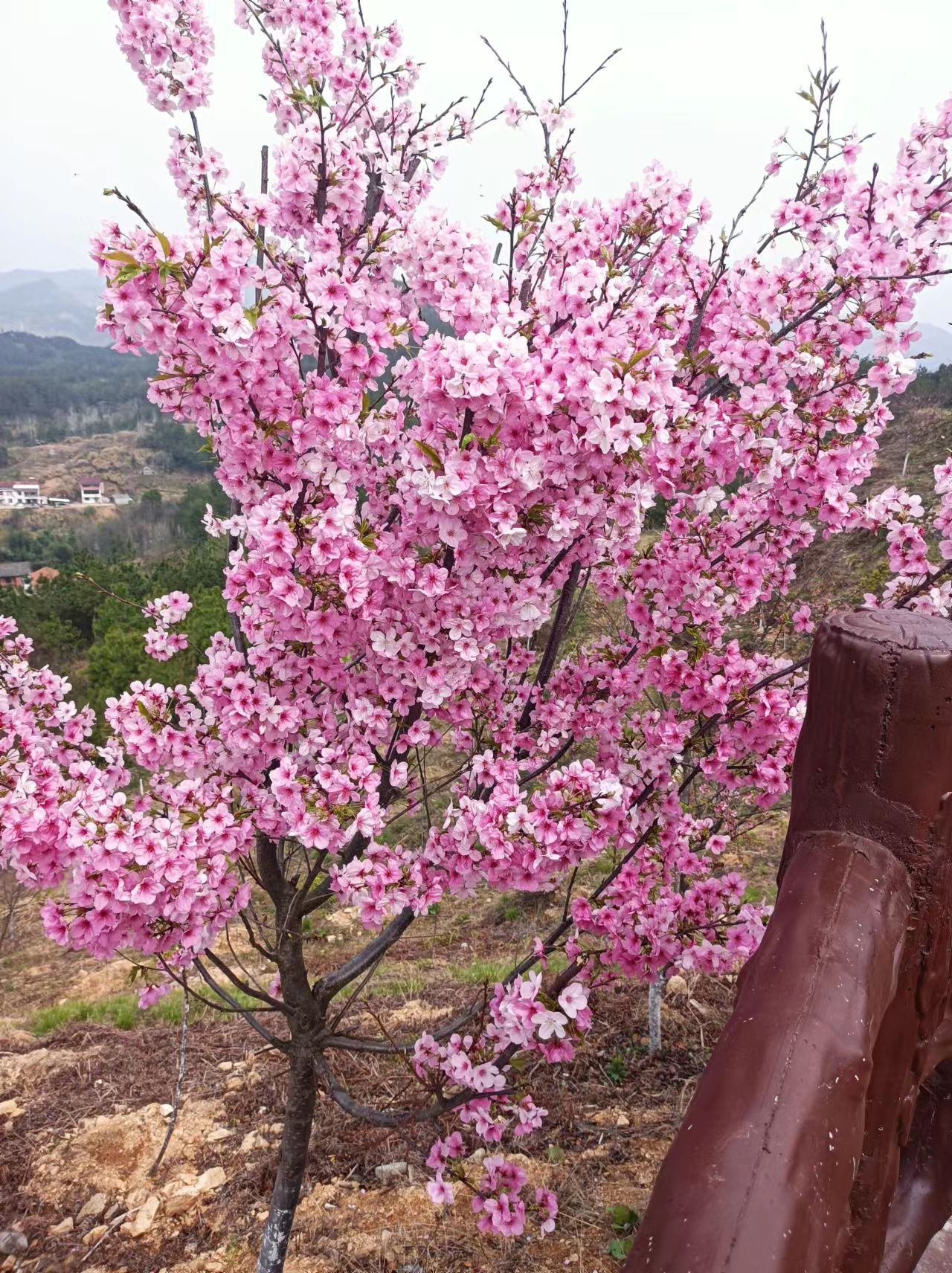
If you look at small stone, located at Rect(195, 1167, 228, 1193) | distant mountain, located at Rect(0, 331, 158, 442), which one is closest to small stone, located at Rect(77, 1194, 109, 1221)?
small stone, located at Rect(195, 1167, 228, 1193)

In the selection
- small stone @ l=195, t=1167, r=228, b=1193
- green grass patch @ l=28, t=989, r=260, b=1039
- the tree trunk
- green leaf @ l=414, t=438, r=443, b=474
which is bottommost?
green grass patch @ l=28, t=989, r=260, b=1039

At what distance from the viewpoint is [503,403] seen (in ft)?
7.04

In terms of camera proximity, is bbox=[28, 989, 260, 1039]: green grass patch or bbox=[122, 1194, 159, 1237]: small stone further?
bbox=[28, 989, 260, 1039]: green grass patch

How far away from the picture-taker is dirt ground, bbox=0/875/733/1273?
3510mm

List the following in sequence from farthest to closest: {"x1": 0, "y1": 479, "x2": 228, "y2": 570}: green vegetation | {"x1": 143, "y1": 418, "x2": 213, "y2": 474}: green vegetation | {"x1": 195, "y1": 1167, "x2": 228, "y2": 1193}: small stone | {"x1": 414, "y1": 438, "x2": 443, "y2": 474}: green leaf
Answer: {"x1": 143, "y1": 418, "x2": 213, "y2": 474}: green vegetation
{"x1": 0, "y1": 479, "x2": 228, "y2": 570}: green vegetation
{"x1": 195, "y1": 1167, "x2": 228, "y2": 1193}: small stone
{"x1": 414, "y1": 438, "x2": 443, "y2": 474}: green leaf

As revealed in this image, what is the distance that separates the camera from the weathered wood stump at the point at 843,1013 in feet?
1.93

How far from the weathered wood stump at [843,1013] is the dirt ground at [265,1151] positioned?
2804 millimetres

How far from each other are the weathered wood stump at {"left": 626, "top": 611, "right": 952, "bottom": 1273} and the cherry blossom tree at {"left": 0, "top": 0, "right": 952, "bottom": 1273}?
1320 millimetres

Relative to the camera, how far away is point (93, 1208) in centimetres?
391

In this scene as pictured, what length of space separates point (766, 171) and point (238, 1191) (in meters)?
5.64

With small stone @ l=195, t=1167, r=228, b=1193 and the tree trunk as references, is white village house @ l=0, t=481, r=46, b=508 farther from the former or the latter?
the tree trunk

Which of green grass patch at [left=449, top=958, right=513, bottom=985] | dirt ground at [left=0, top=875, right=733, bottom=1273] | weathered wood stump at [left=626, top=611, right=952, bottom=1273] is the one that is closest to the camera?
weathered wood stump at [left=626, top=611, right=952, bottom=1273]

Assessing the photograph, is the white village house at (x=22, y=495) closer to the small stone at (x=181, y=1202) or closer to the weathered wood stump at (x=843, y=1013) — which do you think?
the small stone at (x=181, y=1202)

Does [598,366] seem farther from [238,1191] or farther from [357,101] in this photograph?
[238,1191]
